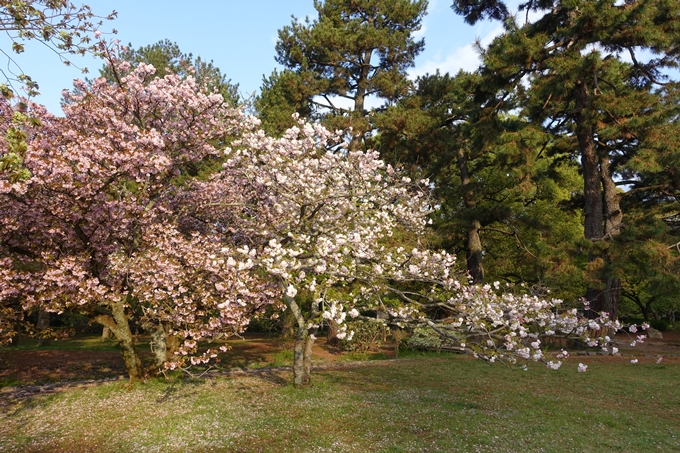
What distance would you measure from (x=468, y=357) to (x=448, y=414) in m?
10.3

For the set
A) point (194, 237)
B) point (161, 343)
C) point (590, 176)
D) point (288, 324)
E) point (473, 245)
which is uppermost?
point (590, 176)

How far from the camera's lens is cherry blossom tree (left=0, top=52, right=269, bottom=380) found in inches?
355

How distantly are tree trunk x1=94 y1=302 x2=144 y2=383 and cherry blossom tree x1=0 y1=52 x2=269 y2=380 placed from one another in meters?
0.03

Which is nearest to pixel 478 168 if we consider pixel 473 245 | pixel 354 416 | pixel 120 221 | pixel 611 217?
pixel 473 245

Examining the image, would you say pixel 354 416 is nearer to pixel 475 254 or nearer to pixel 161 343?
pixel 161 343

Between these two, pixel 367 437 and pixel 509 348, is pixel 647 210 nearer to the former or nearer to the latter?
pixel 509 348

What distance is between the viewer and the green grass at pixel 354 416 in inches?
298

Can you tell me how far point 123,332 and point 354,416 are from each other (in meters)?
6.21

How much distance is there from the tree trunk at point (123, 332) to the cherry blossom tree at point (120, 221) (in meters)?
0.03

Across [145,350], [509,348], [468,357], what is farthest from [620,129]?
[145,350]

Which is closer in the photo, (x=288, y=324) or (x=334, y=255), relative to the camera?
(x=334, y=255)

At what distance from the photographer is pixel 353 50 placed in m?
25.1

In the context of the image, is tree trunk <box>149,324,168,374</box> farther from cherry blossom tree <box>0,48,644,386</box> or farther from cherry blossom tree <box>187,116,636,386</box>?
cherry blossom tree <box>187,116,636,386</box>

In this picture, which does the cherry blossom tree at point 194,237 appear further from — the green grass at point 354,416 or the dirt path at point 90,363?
the dirt path at point 90,363
